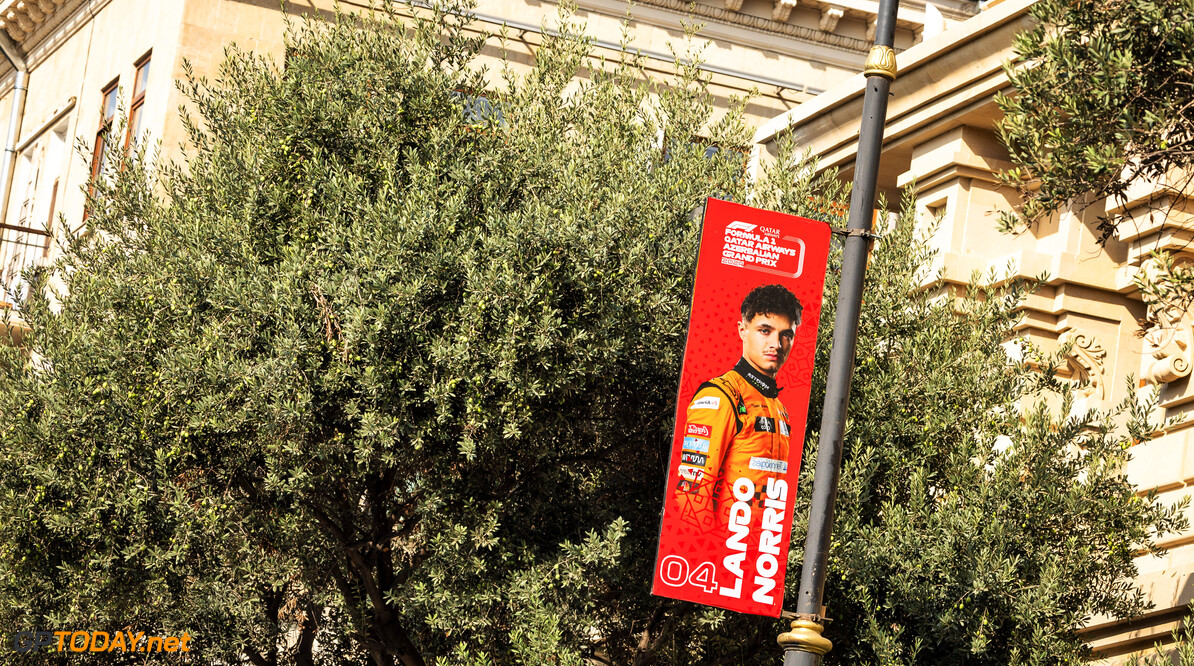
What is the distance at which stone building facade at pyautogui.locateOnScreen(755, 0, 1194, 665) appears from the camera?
534 inches

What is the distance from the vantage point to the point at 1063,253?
14750 millimetres

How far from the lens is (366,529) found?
525 inches

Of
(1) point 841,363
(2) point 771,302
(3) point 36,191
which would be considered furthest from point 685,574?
(3) point 36,191

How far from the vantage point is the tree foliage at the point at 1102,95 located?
8852mm

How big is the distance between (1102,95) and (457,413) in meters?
5.69

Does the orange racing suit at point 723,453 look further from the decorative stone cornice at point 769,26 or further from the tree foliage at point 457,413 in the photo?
the decorative stone cornice at point 769,26

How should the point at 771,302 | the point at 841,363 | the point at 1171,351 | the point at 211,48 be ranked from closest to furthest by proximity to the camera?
the point at 841,363, the point at 771,302, the point at 1171,351, the point at 211,48

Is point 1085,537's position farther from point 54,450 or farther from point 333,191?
point 54,450

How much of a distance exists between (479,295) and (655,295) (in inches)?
69.5

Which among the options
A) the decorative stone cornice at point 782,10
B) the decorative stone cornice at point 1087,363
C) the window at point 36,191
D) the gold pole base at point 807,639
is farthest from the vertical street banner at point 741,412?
the window at point 36,191

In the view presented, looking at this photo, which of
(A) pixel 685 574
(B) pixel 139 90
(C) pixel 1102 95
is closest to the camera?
(C) pixel 1102 95

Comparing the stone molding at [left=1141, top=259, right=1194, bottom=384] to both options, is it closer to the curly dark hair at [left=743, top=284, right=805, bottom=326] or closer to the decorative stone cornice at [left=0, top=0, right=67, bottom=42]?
the curly dark hair at [left=743, top=284, right=805, bottom=326]

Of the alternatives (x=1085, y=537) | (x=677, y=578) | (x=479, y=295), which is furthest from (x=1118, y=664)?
(x=479, y=295)

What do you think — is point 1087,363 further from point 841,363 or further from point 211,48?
point 211,48
